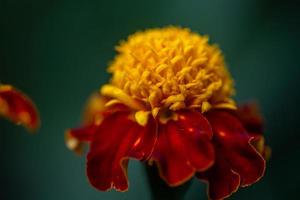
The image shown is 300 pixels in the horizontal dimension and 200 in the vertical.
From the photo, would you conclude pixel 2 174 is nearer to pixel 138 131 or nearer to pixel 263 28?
pixel 138 131

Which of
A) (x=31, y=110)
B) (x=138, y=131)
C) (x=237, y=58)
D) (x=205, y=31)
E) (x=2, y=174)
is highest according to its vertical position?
(x=205, y=31)

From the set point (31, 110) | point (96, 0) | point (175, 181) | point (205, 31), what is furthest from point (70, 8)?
point (175, 181)

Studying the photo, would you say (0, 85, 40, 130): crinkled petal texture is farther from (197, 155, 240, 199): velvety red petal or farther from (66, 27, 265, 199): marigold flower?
(197, 155, 240, 199): velvety red petal

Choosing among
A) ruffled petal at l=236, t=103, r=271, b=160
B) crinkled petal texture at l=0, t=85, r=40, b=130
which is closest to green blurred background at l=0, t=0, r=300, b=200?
ruffled petal at l=236, t=103, r=271, b=160

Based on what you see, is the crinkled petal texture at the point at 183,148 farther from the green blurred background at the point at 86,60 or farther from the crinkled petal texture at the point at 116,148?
the green blurred background at the point at 86,60

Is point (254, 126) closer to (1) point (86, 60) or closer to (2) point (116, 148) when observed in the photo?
(2) point (116, 148)

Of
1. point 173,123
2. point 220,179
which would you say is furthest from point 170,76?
point 220,179
